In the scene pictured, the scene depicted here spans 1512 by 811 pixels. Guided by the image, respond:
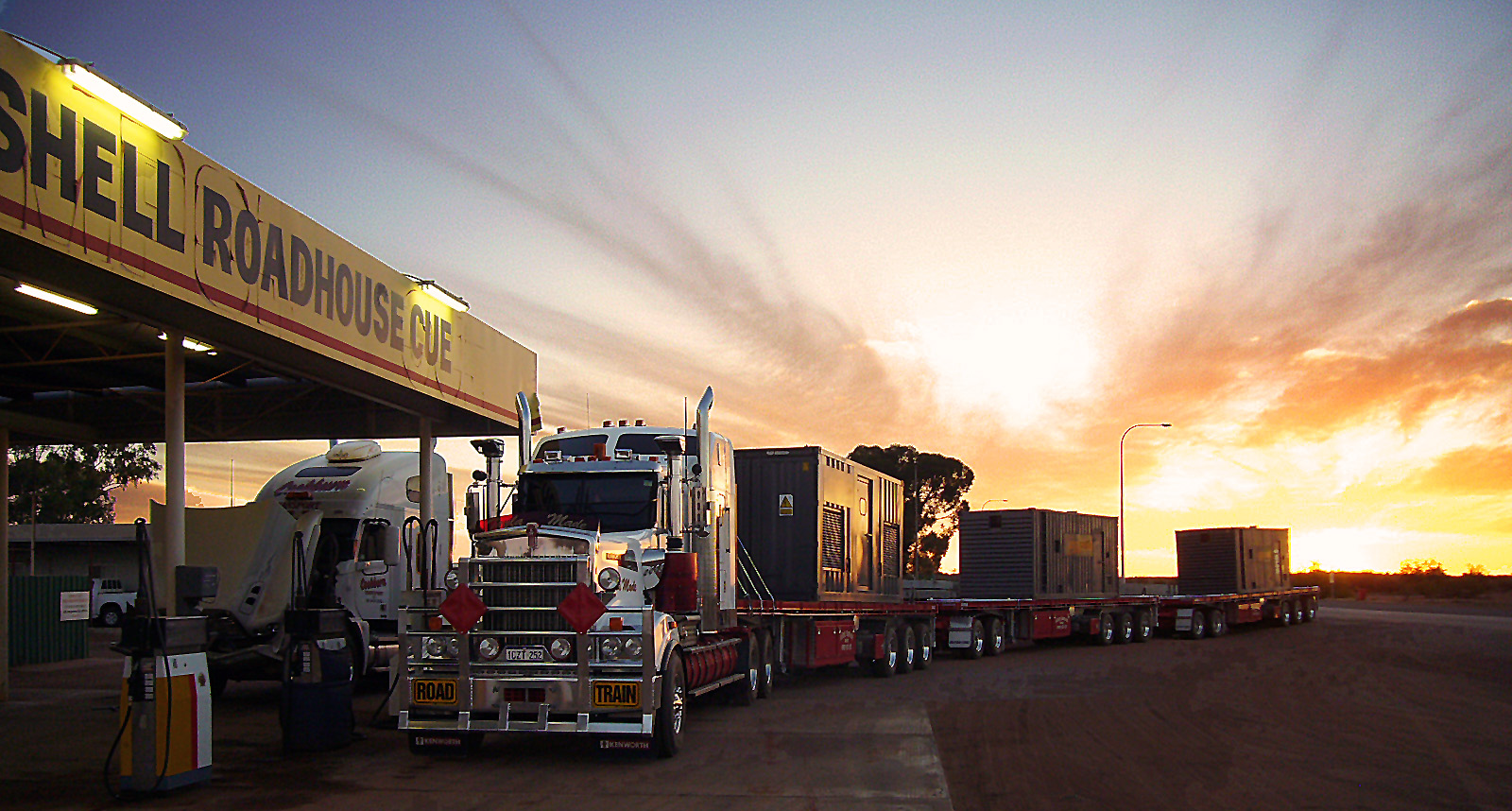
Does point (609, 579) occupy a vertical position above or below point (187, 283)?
below

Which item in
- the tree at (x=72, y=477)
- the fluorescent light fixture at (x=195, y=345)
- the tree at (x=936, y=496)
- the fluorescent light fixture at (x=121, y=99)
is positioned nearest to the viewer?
the fluorescent light fixture at (x=121, y=99)

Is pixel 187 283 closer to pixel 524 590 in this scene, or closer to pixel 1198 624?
pixel 524 590

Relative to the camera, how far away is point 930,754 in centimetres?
1207

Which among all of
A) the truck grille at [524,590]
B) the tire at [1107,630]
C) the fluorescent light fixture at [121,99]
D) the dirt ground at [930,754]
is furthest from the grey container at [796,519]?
the tire at [1107,630]

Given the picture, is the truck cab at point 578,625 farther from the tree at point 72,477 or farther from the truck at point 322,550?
the tree at point 72,477

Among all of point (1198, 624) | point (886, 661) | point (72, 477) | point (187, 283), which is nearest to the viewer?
point (187, 283)

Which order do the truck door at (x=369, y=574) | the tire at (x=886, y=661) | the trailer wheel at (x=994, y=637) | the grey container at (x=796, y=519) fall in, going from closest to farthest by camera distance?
the truck door at (x=369, y=574) → the grey container at (x=796, y=519) → the tire at (x=886, y=661) → the trailer wheel at (x=994, y=637)

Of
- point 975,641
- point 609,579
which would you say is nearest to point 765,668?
point 609,579

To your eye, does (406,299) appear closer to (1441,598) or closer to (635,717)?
(635,717)

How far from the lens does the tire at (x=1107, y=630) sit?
34.1 metres

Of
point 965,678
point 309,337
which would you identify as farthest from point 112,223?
point 965,678

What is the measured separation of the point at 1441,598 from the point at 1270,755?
95.9 meters

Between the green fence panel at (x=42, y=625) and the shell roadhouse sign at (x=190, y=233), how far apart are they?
1757cm

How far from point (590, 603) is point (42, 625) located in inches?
873
